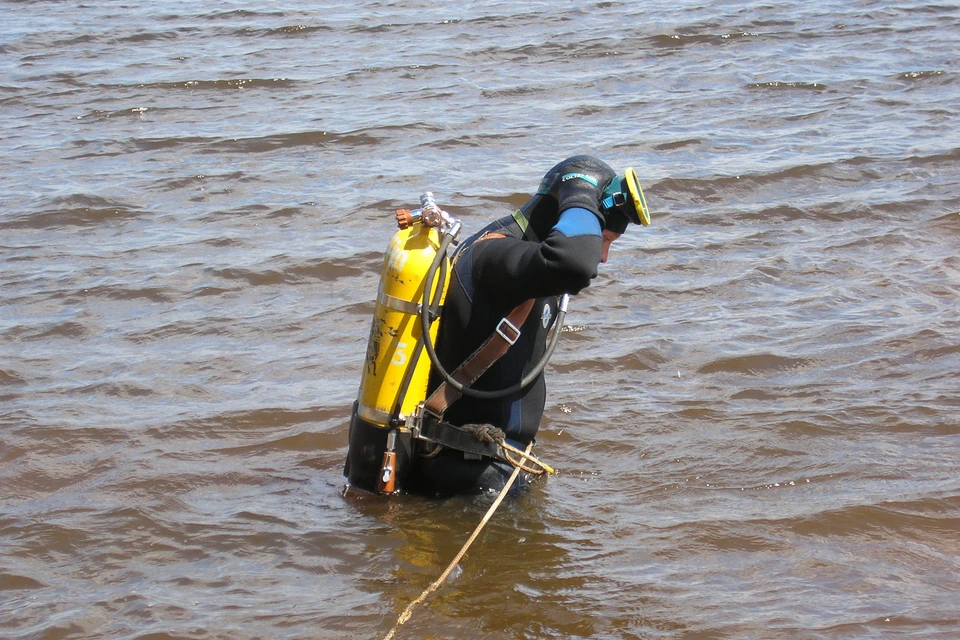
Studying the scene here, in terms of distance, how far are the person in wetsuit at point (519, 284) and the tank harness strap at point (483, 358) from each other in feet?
0.14

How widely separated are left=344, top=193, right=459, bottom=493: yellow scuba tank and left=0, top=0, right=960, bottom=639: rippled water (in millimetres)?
440

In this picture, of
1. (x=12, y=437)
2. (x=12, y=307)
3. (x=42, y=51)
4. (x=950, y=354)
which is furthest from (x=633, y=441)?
(x=42, y=51)

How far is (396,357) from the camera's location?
12.8 ft

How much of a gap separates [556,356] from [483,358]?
237 cm

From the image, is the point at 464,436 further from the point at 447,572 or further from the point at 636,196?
the point at 636,196

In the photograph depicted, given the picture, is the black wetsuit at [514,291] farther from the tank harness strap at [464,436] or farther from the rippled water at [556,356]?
the rippled water at [556,356]

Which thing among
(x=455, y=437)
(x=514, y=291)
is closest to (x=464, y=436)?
(x=455, y=437)

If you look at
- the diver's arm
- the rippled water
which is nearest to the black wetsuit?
the diver's arm

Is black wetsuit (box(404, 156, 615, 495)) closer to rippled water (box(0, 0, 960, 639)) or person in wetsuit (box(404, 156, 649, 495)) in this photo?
person in wetsuit (box(404, 156, 649, 495))

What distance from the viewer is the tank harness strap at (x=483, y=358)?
3783 mm

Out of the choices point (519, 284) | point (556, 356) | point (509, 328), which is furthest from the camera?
point (556, 356)

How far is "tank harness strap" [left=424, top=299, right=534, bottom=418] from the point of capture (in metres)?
3.78

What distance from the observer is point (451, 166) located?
8.97m

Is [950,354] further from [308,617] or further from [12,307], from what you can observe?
[12,307]
